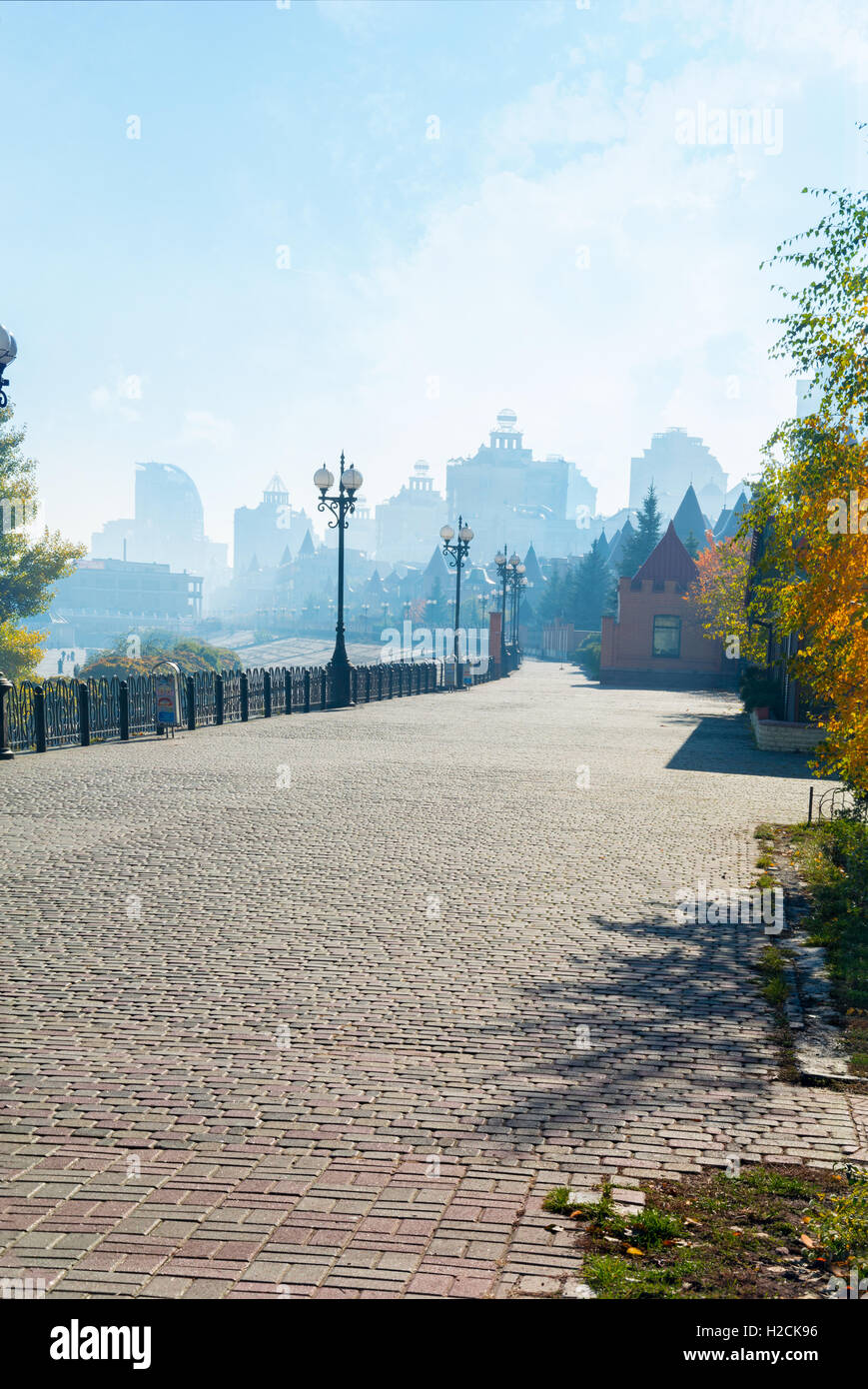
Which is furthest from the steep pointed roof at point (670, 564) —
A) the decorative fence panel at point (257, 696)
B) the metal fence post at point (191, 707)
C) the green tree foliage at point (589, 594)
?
the metal fence post at point (191, 707)

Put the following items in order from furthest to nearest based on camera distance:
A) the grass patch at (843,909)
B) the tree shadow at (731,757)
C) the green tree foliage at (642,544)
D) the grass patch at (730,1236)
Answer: the green tree foliage at (642,544), the tree shadow at (731,757), the grass patch at (843,909), the grass patch at (730,1236)

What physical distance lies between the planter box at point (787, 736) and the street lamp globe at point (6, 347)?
15.4m

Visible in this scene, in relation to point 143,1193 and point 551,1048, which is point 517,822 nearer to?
point 551,1048

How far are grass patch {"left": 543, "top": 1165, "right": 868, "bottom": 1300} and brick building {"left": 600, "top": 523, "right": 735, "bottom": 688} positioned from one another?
59.6 m

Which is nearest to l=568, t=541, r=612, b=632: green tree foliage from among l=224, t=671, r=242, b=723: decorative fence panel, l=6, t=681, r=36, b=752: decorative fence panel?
l=224, t=671, r=242, b=723: decorative fence panel

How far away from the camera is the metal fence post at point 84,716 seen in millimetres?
19688

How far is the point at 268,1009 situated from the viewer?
5.90m

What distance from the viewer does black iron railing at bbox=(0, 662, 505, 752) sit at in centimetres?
1869

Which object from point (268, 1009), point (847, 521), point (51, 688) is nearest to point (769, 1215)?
point (268, 1009)

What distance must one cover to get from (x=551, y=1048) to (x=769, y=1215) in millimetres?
1740

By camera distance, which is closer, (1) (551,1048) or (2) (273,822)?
(1) (551,1048)

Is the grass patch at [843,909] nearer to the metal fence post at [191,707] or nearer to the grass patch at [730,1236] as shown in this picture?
the grass patch at [730,1236]
